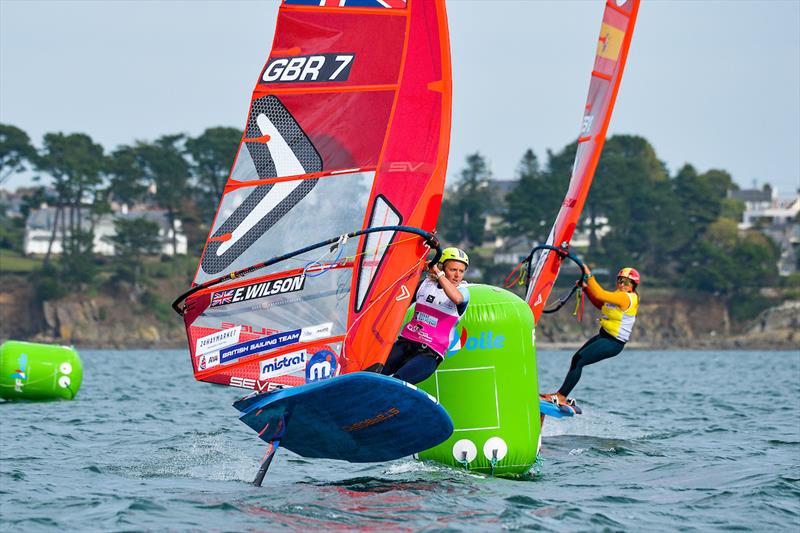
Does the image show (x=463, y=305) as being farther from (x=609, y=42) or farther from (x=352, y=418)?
(x=609, y=42)

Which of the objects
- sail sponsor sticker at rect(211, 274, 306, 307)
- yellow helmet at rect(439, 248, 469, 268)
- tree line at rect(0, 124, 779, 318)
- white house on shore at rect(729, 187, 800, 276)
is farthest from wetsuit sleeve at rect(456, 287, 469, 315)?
white house on shore at rect(729, 187, 800, 276)

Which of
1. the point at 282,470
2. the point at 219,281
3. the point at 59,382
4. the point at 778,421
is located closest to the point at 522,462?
the point at 282,470

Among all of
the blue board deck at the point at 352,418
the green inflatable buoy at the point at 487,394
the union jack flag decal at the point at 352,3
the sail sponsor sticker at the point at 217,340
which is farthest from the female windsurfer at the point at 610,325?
the sail sponsor sticker at the point at 217,340

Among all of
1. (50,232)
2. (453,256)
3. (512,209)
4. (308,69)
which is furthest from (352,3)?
(50,232)

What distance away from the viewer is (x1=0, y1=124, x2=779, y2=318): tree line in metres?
83.8

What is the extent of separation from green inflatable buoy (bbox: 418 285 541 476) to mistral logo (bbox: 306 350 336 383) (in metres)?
1.21

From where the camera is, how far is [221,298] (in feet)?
32.4

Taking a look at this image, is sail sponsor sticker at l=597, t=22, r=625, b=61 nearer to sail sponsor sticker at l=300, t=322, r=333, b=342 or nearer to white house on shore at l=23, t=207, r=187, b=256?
sail sponsor sticker at l=300, t=322, r=333, b=342

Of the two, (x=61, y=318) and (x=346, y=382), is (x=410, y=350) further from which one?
(x=61, y=318)

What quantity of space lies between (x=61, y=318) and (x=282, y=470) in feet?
234

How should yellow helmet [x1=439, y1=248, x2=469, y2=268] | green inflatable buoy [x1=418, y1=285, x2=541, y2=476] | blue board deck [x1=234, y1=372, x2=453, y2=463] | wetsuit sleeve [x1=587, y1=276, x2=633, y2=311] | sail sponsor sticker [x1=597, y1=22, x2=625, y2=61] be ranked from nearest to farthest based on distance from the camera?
blue board deck [x1=234, y1=372, x2=453, y2=463] < yellow helmet [x1=439, y1=248, x2=469, y2=268] < green inflatable buoy [x1=418, y1=285, x2=541, y2=476] < wetsuit sleeve [x1=587, y1=276, x2=633, y2=311] < sail sponsor sticker [x1=597, y1=22, x2=625, y2=61]

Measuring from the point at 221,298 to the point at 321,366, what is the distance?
3.36ft

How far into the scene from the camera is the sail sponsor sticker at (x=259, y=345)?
9.76m

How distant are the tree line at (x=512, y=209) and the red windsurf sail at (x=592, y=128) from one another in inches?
2652
